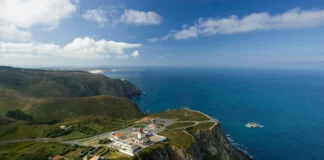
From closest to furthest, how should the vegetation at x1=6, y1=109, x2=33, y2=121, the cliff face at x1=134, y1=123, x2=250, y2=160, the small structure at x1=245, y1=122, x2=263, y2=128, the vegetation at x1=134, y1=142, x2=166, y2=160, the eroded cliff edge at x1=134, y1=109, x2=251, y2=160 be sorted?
the vegetation at x1=134, y1=142, x2=166, y2=160 < the cliff face at x1=134, y1=123, x2=250, y2=160 < the eroded cliff edge at x1=134, y1=109, x2=251, y2=160 < the vegetation at x1=6, y1=109, x2=33, y2=121 < the small structure at x1=245, y1=122, x2=263, y2=128

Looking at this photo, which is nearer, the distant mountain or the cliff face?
the cliff face

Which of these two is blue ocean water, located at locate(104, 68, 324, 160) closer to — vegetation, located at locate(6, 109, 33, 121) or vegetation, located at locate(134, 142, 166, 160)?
vegetation, located at locate(134, 142, 166, 160)

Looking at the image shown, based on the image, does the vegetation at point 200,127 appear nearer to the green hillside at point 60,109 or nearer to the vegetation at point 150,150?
the vegetation at point 150,150

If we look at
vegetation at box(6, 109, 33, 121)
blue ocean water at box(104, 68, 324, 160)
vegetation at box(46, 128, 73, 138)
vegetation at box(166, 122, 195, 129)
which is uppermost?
vegetation at box(166, 122, 195, 129)

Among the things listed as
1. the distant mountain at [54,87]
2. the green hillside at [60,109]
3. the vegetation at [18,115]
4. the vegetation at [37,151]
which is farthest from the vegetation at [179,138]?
the distant mountain at [54,87]

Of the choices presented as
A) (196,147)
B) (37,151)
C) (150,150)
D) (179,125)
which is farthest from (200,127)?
(37,151)

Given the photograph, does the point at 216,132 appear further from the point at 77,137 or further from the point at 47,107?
the point at 47,107

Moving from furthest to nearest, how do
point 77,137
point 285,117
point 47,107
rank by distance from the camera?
point 285,117
point 47,107
point 77,137

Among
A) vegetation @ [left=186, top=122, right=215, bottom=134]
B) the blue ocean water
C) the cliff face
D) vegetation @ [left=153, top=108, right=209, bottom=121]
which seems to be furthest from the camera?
vegetation @ [left=153, top=108, right=209, bottom=121]

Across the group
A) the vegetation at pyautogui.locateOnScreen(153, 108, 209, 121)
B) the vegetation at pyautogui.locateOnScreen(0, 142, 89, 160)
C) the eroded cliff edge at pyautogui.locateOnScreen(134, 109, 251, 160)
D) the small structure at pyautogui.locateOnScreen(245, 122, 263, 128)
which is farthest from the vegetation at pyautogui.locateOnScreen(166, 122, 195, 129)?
the small structure at pyautogui.locateOnScreen(245, 122, 263, 128)

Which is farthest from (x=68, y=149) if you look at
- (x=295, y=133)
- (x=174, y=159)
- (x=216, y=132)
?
(x=295, y=133)
